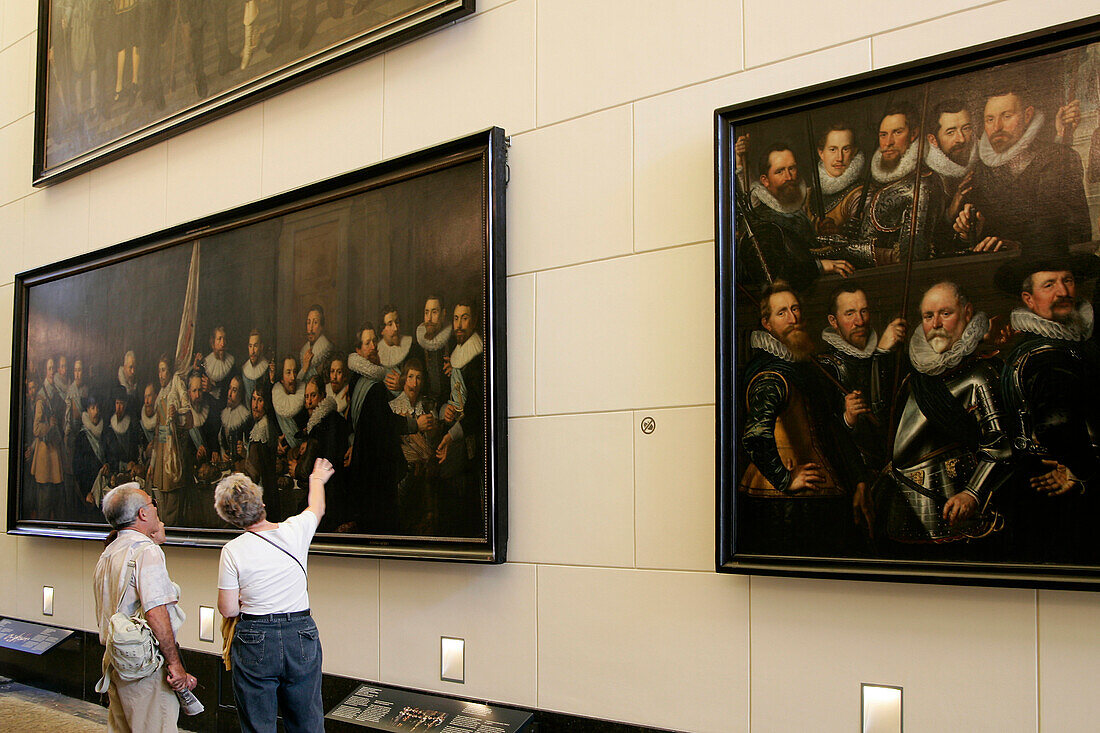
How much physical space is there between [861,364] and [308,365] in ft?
A: 13.8

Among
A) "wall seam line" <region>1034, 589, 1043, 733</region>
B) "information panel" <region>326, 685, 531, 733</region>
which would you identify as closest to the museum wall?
"wall seam line" <region>1034, 589, 1043, 733</region>

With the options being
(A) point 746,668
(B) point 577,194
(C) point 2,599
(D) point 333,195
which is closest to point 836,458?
(A) point 746,668

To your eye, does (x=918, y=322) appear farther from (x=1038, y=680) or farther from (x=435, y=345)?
(x=435, y=345)

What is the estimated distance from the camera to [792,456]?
4.61 metres

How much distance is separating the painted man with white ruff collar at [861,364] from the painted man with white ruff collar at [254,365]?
15.0 ft

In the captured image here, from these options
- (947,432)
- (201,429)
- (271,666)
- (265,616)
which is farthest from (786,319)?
(201,429)

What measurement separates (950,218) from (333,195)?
443cm

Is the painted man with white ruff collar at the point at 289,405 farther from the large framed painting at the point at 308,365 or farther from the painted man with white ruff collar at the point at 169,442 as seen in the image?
the painted man with white ruff collar at the point at 169,442

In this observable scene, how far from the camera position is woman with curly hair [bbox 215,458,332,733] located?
5.23m

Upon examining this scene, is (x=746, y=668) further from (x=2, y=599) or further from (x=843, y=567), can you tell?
(x=2, y=599)

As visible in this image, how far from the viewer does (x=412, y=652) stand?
6.34 meters

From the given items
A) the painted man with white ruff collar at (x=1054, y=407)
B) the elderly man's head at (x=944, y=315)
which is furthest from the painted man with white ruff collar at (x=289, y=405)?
the painted man with white ruff collar at (x=1054, y=407)

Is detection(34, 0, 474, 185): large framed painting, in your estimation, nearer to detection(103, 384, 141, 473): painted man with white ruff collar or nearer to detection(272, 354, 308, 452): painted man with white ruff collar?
detection(272, 354, 308, 452): painted man with white ruff collar

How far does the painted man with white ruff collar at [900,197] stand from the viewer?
14.1ft
